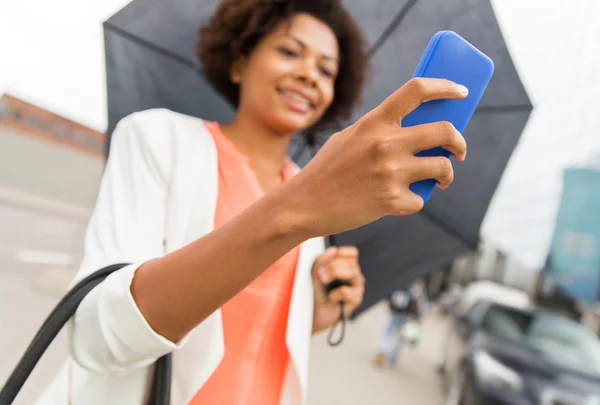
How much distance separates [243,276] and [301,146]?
2.76 feet

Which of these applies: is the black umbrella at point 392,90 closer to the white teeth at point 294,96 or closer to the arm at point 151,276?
the white teeth at point 294,96

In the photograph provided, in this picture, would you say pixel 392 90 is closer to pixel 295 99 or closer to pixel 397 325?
pixel 295 99

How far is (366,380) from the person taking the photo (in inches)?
172

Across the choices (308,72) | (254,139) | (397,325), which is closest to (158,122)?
(254,139)

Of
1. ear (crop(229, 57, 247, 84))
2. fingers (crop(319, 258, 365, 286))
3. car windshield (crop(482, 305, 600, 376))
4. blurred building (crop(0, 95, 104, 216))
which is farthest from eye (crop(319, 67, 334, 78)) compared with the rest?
blurred building (crop(0, 95, 104, 216))

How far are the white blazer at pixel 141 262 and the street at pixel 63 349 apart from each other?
113 cm

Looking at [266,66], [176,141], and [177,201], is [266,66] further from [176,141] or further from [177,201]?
[177,201]

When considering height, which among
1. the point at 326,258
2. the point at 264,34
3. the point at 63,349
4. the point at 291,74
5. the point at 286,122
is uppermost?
the point at 264,34

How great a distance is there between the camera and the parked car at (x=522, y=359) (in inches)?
113

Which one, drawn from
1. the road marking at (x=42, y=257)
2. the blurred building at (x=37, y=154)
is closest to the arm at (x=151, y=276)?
the road marking at (x=42, y=257)

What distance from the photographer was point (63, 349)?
8.84ft

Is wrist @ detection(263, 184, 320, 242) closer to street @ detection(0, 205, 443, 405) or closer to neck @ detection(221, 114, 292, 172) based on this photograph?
neck @ detection(221, 114, 292, 172)

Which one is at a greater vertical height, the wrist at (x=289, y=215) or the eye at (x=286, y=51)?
the eye at (x=286, y=51)

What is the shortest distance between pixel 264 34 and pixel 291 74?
7.8 inches
